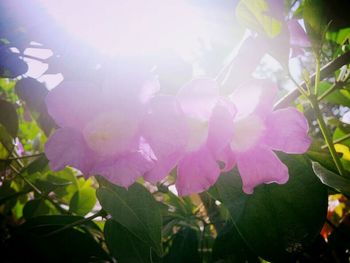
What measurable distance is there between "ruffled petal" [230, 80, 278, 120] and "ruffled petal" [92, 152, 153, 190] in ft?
0.48

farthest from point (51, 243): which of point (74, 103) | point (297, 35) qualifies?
point (297, 35)

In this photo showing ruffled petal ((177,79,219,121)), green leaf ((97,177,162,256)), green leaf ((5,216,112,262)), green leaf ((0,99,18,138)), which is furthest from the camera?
green leaf ((0,99,18,138))

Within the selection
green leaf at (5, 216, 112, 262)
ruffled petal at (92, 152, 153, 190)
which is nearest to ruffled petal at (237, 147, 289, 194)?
ruffled petal at (92, 152, 153, 190)

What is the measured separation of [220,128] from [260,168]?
0.09m

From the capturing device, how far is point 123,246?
0.67 metres

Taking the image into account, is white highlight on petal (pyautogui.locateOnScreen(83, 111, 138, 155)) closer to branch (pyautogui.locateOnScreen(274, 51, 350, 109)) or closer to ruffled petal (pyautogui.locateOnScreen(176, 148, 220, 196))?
ruffled petal (pyautogui.locateOnScreen(176, 148, 220, 196))

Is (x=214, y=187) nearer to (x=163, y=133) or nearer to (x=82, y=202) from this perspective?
(x=163, y=133)

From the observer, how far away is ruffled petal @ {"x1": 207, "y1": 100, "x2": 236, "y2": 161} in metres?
0.45

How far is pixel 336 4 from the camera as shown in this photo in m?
0.57

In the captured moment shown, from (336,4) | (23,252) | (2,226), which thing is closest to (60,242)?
(23,252)

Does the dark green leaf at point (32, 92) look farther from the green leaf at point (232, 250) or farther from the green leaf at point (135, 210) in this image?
the green leaf at point (232, 250)

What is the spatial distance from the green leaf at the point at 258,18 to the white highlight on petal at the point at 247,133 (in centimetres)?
16

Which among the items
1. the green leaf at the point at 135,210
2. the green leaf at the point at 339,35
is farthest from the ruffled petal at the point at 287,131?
the green leaf at the point at 339,35

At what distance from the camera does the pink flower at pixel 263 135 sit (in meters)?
0.47
